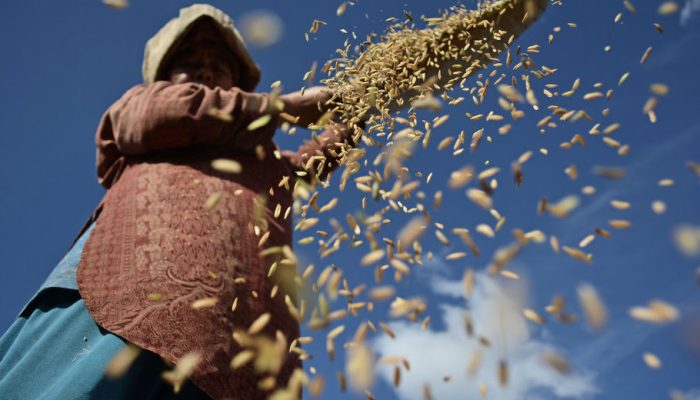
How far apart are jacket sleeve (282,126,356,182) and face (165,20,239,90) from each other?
42 cm

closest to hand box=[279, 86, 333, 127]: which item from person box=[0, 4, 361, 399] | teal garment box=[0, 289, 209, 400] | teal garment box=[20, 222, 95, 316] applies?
person box=[0, 4, 361, 399]

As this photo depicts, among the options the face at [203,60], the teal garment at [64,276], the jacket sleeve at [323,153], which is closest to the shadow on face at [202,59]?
the face at [203,60]

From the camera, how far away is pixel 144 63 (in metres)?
2.67

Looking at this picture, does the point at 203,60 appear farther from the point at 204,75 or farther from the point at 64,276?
the point at 64,276

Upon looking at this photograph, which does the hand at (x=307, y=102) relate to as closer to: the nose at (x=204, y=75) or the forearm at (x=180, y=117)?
the forearm at (x=180, y=117)

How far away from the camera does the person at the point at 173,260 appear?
1.77 m

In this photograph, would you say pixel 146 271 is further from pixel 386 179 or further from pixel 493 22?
pixel 493 22

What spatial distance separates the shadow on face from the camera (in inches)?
103

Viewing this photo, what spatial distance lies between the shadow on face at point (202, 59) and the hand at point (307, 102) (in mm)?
365

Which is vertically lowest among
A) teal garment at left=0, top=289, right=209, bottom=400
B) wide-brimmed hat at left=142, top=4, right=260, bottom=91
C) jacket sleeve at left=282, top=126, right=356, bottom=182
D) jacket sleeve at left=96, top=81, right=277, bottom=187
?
teal garment at left=0, top=289, right=209, bottom=400

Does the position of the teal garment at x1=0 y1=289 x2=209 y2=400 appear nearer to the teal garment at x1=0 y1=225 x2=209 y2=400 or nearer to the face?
the teal garment at x1=0 y1=225 x2=209 y2=400

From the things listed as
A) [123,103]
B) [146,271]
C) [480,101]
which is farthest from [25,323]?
[480,101]

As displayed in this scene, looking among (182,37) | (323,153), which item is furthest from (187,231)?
(182,37)

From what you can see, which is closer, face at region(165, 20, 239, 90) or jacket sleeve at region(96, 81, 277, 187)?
jacket sleeve at region(96, 81, 277, 187)
